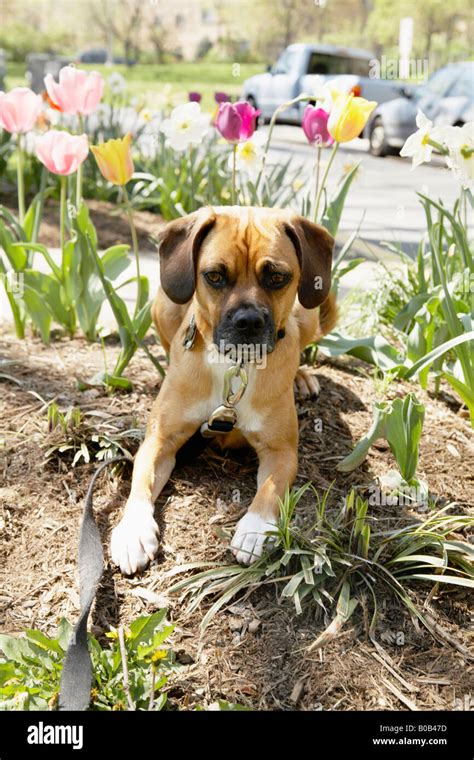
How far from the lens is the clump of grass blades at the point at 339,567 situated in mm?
2494

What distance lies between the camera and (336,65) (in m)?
19.8

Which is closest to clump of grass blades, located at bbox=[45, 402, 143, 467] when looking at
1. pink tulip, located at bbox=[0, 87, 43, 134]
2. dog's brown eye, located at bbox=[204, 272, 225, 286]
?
dog's brown eye, located at bbox=[204, 272, 225, 286]

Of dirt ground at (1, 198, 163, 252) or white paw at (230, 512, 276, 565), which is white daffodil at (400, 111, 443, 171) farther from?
dirt ground at (1, 198, 163, 252)

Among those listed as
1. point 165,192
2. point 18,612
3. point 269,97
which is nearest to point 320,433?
point 18,612

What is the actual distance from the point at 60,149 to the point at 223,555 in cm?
205

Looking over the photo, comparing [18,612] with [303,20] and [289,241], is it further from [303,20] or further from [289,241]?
[303,20]

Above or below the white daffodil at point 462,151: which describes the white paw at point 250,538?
below

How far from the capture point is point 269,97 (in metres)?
18.3

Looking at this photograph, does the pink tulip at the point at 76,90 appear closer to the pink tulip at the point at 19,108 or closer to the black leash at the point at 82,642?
the pink tulip at the point at 19,108

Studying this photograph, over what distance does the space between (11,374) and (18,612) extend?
1638 mm

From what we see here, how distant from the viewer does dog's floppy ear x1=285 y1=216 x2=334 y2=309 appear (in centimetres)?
304

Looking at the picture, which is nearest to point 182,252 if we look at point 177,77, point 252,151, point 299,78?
point 252,151

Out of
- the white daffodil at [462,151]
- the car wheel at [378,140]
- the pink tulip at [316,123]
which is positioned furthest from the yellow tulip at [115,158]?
the car wheel at [378,140]

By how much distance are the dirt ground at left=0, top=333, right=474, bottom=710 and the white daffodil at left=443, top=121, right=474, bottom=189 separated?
1.21 meters
